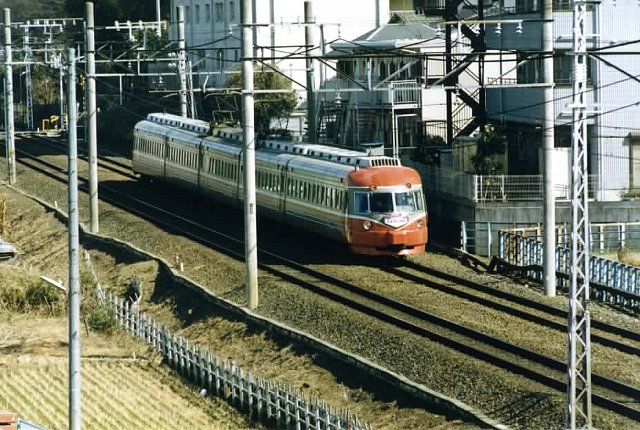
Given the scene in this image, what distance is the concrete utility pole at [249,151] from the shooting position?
1197 inches

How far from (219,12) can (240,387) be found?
46.1 metres

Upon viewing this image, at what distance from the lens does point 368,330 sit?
28.0 metres

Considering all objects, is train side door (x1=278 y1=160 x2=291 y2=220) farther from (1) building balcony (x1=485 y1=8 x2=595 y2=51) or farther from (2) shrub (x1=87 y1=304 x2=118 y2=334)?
(1) building balcony (x1=485 y1=8 x2=595 y2=51)

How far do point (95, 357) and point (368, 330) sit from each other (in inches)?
245

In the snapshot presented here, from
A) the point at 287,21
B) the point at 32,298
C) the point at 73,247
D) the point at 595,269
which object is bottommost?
the point at 32,298

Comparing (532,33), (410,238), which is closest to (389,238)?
(410,238)

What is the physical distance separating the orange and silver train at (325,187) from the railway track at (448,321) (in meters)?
1.10

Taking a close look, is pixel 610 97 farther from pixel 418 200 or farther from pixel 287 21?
pixel 287 21

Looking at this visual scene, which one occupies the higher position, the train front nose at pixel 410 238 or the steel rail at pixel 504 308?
the train front nose at pixel 410 238

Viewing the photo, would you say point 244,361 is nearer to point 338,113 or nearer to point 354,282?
point 354,282

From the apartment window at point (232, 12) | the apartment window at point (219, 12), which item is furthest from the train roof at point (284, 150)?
the apartment window at point (219, 12)

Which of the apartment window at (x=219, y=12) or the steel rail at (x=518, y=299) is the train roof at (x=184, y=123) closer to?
the steel rail at (x=518, y=299)

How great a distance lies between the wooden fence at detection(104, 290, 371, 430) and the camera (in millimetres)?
23014

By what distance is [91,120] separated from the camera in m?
40.3
